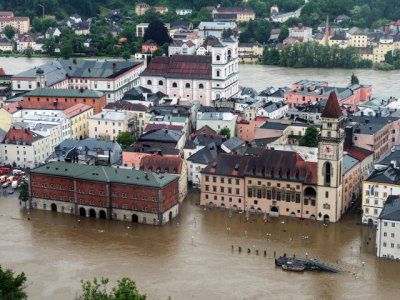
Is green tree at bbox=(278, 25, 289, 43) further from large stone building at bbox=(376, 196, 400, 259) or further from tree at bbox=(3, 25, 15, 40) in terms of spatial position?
large stone building at bbox=(376, 196, 400, 259)

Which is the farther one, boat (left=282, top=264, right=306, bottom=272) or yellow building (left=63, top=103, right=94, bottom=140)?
yellow building (left=63, top=103, right=94, bottom=140)

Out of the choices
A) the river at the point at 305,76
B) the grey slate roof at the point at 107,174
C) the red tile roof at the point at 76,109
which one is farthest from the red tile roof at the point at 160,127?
the river at the point at 305,76

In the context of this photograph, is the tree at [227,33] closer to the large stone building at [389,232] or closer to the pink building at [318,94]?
the pink building at [318,94]

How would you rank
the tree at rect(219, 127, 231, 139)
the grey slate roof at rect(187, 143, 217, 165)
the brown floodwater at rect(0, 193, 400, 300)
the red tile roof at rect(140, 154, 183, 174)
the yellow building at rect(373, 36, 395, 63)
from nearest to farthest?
the brown floodwater at rect(0, 193, 400, 300), the red tile roof at rect(140, 154, 183, 174), the grey slate roof at rect(187, 143, 217, 165), the tree at rect(219, 127, 231, 139), the yellow building at rect(373, 36, 395, 63)

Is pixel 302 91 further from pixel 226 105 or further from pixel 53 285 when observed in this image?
pixel 53 285

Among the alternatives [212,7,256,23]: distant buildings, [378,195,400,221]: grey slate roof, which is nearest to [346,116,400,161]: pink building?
[378,195,400,221]: grey slate roof

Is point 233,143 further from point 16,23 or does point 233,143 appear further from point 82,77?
point 16,23
